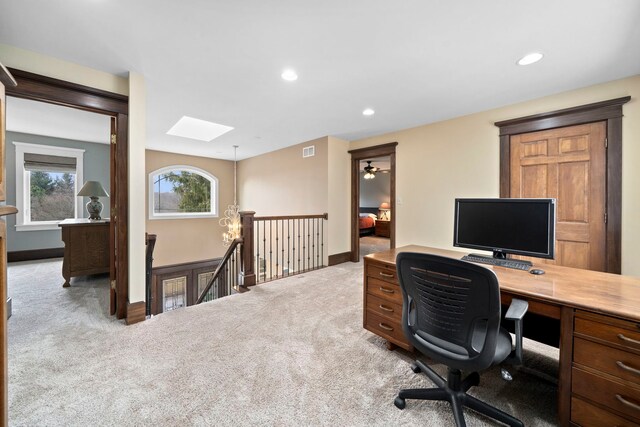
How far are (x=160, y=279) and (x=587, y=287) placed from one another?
23.8 feet

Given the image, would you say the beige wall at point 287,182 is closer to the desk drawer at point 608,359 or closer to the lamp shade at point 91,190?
the lamp shade at point 91,190

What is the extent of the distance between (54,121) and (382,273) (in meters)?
5.42

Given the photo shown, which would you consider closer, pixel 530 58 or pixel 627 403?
pixel 627 403

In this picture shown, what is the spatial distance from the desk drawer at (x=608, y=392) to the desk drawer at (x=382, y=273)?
101 cm

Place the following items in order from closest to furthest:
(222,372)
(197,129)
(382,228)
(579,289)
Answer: (579,289) < (222,372) < (197,129) < (382,228)

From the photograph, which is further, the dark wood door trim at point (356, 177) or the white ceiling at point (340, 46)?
the dark wood door trim at point (356, 177)

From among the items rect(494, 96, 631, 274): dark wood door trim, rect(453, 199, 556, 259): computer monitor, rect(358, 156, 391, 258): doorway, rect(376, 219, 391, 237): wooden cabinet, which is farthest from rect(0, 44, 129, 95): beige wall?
rect(376, 219, 391, 237): wooden cabinet

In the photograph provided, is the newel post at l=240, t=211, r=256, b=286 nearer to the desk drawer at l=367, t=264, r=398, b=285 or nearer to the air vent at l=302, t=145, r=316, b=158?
the desk drawer at l=367, t=264, r=398, b=285

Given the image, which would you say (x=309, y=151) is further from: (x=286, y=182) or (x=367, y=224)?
(x=367, y=224)

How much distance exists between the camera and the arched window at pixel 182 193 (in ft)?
20.6

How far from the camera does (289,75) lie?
247cm

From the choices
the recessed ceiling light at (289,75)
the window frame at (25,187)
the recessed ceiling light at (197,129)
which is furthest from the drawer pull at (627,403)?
the window frame at (25,187)

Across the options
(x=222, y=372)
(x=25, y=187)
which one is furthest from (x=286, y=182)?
(x=25, y=187)

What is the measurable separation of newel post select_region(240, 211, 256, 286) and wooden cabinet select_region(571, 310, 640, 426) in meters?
3.15
